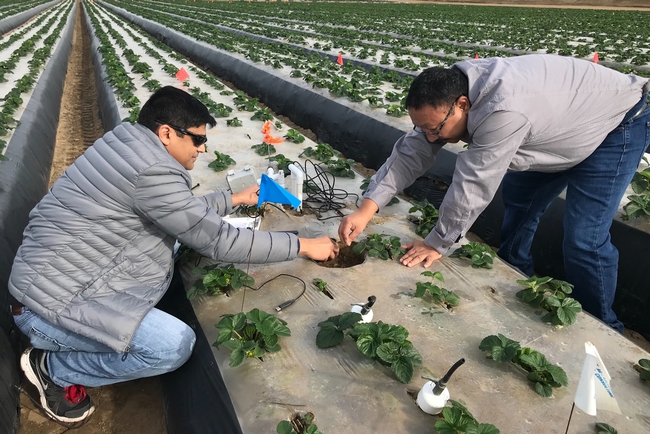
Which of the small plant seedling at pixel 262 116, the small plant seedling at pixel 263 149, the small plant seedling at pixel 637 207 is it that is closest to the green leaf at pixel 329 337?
the small plant seedling at pixel 637 207

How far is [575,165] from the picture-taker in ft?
9.64

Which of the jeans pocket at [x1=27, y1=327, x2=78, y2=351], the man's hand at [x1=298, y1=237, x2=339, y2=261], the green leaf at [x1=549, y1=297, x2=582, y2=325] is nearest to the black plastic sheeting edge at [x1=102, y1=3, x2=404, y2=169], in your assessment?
the man's hand at [x1=298, y1=237, x2=339, y2=261]

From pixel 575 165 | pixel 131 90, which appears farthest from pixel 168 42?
pixel 575 165

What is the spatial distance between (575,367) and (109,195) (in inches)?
106

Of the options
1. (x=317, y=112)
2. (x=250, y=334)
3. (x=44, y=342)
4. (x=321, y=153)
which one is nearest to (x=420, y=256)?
(x=250, y=334)

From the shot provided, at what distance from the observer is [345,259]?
349 centimetres

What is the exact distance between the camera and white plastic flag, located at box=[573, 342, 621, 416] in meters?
1.42

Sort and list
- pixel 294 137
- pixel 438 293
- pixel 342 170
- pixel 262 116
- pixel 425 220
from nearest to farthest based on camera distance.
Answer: pixel 438 293 → pixel 425 220 → pixel 342 170 → pixel 294 137 → pixel 262 116

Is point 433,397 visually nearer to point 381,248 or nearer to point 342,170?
point 381,248

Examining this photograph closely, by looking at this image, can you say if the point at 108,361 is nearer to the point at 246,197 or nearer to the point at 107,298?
the point at 107,298

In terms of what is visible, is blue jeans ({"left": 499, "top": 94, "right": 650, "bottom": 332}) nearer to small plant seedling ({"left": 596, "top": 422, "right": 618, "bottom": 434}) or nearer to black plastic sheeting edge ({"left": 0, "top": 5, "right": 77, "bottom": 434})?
small plant seedling ({"left": 596, "top": 422, "right": 618, "bottom": 434})

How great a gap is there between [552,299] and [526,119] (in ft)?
3.69

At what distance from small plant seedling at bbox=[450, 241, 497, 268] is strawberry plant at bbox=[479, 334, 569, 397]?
2.80 feet

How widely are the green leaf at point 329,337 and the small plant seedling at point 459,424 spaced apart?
69 centimetres
